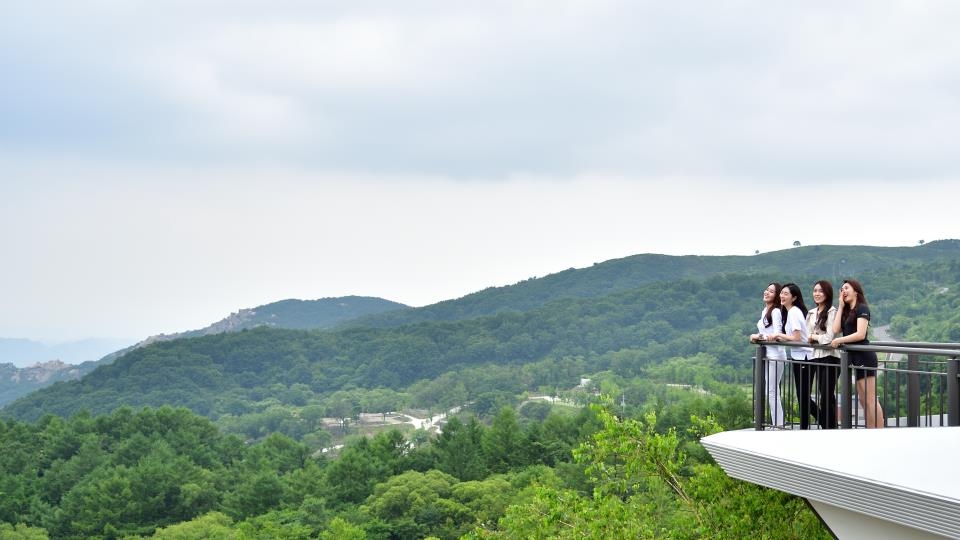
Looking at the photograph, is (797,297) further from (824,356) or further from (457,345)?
(457,345)

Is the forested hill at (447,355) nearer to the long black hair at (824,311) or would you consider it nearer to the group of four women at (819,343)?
the group of four women at (819,343)

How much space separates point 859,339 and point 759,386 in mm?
1492

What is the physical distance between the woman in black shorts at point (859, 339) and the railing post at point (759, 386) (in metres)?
0.92

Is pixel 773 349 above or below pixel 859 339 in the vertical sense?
below

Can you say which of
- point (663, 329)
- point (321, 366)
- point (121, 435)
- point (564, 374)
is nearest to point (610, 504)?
point (121, 435)

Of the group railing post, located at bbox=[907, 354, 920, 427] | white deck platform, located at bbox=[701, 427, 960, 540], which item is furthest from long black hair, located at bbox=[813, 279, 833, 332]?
white deck platform, located at bbox=[701, 427, 960, 540]

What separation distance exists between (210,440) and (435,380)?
72.3 metres

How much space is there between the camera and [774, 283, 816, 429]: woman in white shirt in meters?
8.05

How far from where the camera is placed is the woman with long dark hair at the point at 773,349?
8.42 meters

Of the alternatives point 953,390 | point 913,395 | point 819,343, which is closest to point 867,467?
point 953,390

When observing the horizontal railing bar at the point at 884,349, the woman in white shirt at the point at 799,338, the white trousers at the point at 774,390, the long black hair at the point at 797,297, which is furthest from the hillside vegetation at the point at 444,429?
the horizontal railing bar at the point at 884,349

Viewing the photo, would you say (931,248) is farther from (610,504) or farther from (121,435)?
(610,504)

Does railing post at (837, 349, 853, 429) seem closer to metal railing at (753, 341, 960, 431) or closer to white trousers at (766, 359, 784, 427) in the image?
metal railing at (753, 341, 960, 431)

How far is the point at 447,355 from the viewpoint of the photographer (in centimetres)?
17612
